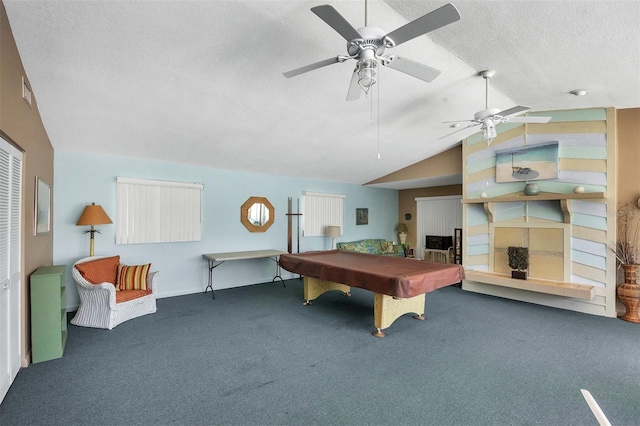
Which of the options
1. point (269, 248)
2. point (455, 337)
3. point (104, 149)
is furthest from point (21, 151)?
point (455, 337)

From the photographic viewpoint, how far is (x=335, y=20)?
1.75 m

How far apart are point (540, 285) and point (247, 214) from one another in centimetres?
497

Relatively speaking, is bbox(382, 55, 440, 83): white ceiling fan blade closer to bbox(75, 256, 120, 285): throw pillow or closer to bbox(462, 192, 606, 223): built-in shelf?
bbox(462, 192, 606, 223): built-in shelf

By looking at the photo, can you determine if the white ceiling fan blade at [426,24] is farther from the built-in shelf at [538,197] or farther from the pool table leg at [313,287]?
the built-in shelf at [538,197]

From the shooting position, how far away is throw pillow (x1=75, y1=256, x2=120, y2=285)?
12.4 feet

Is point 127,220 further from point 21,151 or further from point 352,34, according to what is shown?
point 352,34

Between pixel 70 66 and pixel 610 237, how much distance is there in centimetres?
663

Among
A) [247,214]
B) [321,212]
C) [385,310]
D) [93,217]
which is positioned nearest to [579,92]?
[385,310]

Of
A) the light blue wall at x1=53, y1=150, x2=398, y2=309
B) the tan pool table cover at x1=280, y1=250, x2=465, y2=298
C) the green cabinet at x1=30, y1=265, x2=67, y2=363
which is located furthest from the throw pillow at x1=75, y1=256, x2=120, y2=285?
the tan pool table cover at x1=280, y1=250, x2=465, y2=298

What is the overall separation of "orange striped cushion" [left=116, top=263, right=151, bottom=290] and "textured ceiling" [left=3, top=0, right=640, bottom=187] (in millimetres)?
1742

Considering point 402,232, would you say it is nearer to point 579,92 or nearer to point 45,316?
point 579,92

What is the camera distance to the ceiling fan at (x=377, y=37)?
5.44 ft

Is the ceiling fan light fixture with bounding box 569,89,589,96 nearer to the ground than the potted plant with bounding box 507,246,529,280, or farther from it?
farther from it

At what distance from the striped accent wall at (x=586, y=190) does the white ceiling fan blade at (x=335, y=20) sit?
169 inches
